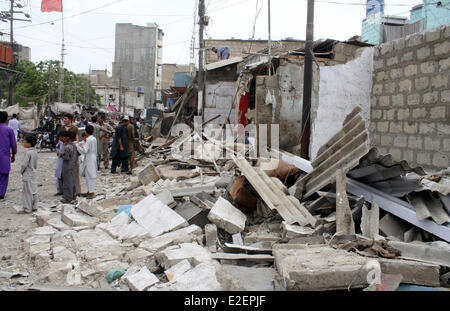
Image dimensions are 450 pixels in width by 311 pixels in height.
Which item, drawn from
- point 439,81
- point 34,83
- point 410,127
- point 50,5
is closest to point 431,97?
point 439,81

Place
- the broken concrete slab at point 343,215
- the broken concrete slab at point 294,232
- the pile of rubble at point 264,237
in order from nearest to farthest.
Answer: the pile of rubble at point 264,237, the broken concrete slab at point 343,215, the broken concrete slab at point 294,232

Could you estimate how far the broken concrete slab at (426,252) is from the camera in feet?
10.5

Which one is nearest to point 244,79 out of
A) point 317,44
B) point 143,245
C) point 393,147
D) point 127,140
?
point 317,44

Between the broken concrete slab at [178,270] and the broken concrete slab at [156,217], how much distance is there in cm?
123

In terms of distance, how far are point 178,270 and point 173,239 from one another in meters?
0.96

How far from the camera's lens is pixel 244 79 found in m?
13.8

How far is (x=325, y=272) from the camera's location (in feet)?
9.36

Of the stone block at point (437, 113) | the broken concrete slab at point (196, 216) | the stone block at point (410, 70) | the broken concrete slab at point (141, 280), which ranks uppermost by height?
the stone block at point (410, 70)

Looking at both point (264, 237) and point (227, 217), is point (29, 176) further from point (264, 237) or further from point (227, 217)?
point (264, 237)

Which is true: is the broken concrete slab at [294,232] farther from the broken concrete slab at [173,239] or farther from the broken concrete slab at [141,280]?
the broken concrete slab at [141,280]

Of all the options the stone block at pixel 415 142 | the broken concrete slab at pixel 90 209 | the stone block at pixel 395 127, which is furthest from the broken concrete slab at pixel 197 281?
the stone block at pixel 395 127

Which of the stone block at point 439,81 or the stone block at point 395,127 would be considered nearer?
the stone block at point 439,81

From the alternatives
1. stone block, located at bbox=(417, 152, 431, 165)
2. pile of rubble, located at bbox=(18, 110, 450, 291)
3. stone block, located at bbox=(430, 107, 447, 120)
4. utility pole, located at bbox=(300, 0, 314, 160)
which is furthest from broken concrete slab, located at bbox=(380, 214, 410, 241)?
utility pole, located at bbox=(300, 0, 314, 160)
